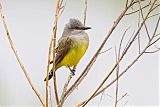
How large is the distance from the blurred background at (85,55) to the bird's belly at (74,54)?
25 cm

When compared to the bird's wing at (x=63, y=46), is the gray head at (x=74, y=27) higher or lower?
higher

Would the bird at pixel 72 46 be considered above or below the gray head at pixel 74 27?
below

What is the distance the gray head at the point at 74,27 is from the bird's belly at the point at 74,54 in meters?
0.07

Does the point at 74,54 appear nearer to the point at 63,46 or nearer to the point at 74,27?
the point at 63,46

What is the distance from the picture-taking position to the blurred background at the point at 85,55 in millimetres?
2908

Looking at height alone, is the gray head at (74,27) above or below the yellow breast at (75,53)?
above

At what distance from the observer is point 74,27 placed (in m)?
2.44

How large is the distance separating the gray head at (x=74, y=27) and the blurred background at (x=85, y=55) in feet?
1.15

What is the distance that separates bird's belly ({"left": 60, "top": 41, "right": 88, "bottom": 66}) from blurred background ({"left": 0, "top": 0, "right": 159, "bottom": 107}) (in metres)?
0.25

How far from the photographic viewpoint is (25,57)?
2.96 metres

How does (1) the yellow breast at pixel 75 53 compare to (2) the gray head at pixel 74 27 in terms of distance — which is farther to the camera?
(1) the yellow breast at pixel 75 53

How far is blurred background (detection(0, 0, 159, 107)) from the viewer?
2.91 metres

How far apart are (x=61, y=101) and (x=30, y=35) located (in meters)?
1.37

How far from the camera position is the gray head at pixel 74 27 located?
7.77ft
